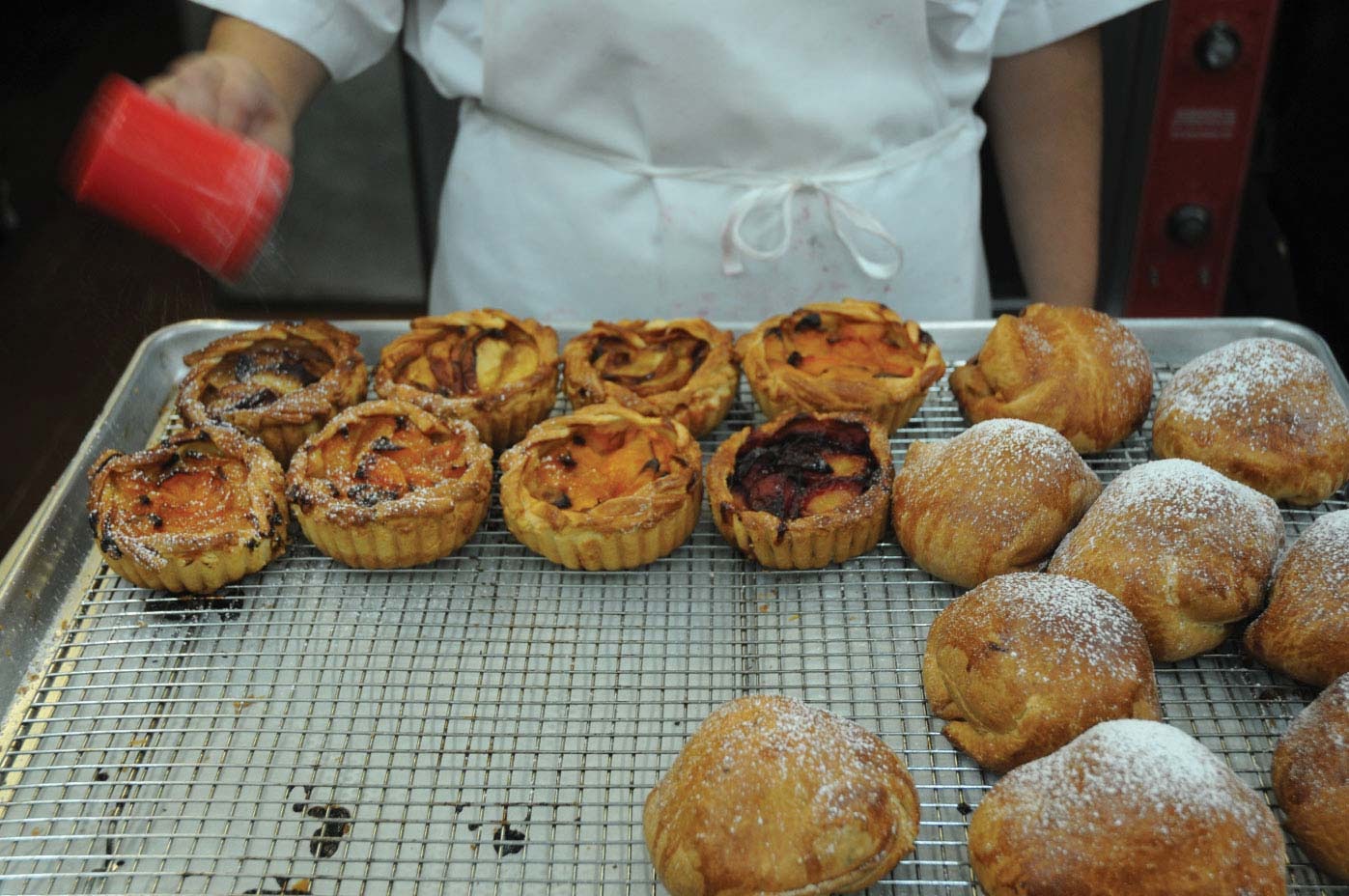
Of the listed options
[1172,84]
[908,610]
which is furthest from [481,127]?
[1172,84]

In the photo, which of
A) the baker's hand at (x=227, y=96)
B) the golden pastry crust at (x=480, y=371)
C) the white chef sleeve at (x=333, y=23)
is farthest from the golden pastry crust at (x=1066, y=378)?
the white chef sleeve at (x=333, y=23)

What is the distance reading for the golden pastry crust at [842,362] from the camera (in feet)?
8.87

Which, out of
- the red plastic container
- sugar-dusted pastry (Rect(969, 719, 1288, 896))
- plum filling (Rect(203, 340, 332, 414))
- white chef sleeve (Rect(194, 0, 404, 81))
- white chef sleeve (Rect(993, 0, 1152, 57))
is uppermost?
the red plastic container

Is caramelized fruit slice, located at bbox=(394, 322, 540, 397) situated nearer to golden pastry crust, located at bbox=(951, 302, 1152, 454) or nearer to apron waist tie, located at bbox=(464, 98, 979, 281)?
apron waist tie, located at bbox=(464, 98, 979, 281)

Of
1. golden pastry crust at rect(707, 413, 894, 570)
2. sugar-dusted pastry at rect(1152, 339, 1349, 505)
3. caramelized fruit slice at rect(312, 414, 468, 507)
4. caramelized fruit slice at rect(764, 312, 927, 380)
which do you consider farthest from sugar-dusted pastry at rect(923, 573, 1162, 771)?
caramelized fruit slice at rect(312, 414, 468, 507)

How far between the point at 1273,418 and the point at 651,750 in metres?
1.50

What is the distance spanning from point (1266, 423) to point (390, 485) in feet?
6.23

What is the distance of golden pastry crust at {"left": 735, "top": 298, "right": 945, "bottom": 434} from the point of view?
2703 mm

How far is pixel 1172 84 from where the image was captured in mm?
4152

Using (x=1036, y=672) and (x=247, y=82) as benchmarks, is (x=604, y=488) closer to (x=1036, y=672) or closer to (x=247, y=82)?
(x=1036, y=672)

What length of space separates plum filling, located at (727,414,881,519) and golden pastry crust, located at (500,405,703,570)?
0.12 m

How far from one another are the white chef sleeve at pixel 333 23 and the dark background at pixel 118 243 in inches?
26.3

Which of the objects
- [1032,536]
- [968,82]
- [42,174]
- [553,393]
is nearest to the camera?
[1032,536]

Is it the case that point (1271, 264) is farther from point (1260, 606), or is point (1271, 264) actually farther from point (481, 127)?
point (481, 127)
